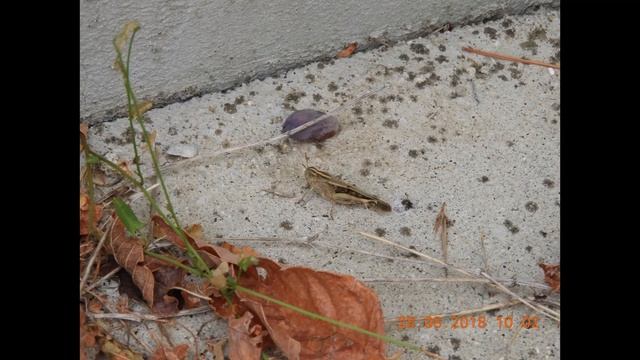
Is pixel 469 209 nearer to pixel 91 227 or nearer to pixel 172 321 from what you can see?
pixel 172 321

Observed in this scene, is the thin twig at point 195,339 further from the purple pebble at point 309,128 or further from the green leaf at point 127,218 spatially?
the purple pebble at point 309,128

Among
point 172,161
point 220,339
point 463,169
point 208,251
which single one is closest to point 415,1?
point 463,169

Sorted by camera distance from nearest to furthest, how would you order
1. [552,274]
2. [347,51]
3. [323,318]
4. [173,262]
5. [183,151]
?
[323,318]
[173,262]
[552,274]
[183,151]
[347,51]

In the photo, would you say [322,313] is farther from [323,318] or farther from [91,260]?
[91,260]

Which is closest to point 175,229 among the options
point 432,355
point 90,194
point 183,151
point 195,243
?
point 195,243
